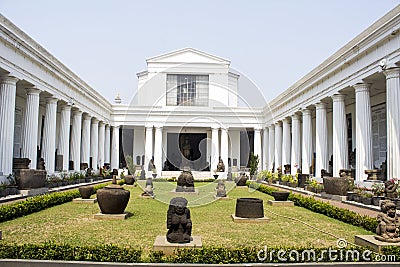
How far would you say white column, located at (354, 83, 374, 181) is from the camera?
2322 centimetres

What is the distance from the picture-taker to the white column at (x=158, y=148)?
48.1 metres

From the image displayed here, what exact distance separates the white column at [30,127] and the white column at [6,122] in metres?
3.19

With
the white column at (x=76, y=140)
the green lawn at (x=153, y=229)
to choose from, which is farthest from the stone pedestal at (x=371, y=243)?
the white column at (x=76, y=140)

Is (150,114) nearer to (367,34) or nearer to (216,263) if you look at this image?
(367,34)

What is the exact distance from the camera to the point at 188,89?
53.2 metres

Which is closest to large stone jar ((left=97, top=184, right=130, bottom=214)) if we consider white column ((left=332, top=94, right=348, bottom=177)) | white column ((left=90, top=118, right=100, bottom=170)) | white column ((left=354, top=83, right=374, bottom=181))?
white column ((left=354, top=83, right=374, bottom=181))

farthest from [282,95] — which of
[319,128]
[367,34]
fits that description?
[367,34]

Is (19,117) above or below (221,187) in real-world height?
above

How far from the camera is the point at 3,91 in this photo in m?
22.8

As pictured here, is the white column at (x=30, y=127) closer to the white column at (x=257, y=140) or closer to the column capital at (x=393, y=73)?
the column capital at (x=393, y=73)

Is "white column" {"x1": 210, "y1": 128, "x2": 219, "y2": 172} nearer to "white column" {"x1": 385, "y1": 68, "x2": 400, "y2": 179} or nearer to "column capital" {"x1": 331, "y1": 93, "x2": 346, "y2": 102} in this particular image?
"column capital" {"x1": 331, "y1": 93, "x2": 346, "y2": 102}

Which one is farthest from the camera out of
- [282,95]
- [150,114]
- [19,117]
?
[150,114]

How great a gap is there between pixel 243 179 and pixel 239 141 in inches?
991

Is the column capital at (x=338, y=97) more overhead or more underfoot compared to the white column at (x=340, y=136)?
more overhead
